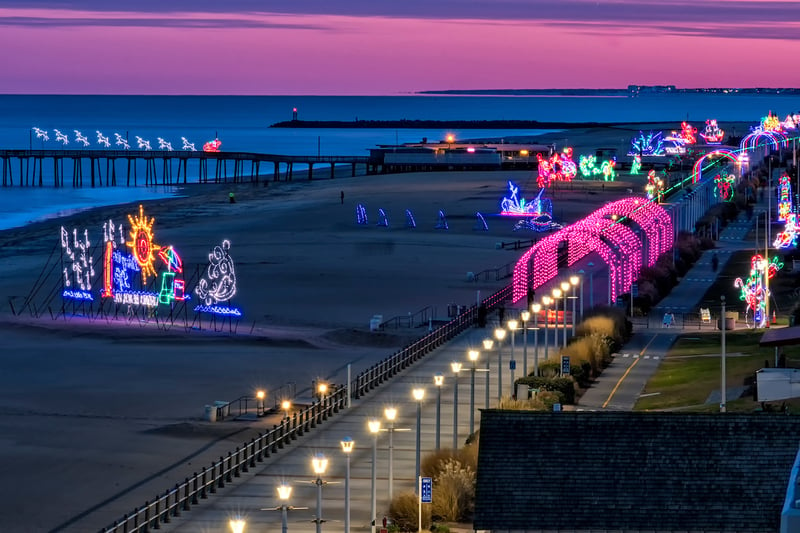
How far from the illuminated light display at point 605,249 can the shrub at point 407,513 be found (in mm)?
34784

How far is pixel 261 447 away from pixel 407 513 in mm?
8189

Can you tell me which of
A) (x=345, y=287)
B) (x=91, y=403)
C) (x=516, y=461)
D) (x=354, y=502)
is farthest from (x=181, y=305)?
(x=516, y=461)

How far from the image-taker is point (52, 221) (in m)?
110

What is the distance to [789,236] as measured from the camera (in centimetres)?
8269

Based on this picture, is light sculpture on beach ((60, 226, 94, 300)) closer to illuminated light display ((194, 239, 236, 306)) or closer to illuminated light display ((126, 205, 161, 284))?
illuminated light display ((126, 205, 161, 284))

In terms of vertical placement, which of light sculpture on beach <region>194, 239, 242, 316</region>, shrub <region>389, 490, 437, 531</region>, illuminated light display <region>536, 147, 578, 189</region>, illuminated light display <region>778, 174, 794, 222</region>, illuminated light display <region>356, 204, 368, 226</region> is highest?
illuminated light display <region>536, 147, 578, 189</region>

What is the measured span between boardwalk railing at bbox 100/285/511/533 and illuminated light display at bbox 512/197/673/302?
9773 mm

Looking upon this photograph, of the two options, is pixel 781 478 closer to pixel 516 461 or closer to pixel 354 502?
pixel 516 461

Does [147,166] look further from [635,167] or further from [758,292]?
[758,292]

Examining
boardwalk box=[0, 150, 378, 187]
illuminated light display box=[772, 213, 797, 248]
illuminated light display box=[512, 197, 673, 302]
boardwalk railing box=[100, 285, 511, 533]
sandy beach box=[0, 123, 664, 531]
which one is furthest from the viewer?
boardwalk box=[0, 150, 378, 187]

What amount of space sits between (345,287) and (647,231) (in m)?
17.8

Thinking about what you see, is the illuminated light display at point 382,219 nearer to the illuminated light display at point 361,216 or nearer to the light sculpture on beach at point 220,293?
the illuminated light display at point 361,216

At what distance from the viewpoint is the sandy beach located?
37344mm

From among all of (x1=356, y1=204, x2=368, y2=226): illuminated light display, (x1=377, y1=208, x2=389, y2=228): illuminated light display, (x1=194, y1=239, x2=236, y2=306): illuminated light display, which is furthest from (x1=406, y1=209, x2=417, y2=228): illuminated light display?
(x1=194, y1=239, x2=236, y2=306): illuminated light display
